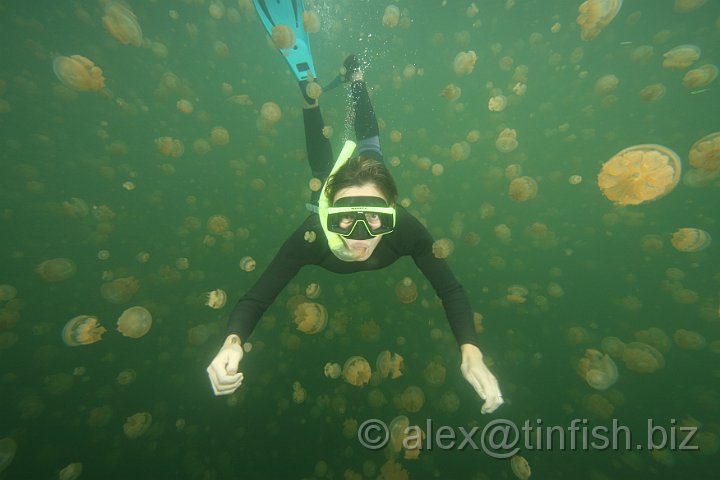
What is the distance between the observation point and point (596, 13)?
6.95 meters

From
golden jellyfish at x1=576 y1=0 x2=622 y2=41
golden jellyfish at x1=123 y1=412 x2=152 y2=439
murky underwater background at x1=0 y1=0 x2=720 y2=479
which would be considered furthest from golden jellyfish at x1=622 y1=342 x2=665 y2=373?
golden jellyfish at x1=123 y1=412 x2=152 y2=439

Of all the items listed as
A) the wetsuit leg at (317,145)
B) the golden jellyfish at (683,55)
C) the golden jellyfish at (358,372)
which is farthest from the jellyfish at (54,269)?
the golden jellyfish at (683,55)

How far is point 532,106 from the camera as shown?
70.0 ft

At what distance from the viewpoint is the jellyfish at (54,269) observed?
5828mm

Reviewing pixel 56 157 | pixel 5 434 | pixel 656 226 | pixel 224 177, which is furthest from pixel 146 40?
pixel 656 226


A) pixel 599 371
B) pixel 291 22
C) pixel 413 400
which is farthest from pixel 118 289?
pixel 599 371

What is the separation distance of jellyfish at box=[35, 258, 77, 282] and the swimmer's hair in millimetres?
6992

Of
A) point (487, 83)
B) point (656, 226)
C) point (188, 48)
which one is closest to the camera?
point (188, 48)

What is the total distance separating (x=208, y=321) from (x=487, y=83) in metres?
20.8

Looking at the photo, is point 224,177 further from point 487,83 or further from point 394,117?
point 487,83

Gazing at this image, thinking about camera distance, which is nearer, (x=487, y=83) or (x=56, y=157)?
(x=56, y=157)

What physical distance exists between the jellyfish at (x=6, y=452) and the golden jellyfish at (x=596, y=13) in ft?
48.9

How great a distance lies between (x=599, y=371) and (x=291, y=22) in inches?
396

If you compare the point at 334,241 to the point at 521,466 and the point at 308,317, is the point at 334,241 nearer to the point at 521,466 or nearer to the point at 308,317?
the point at 308,317
